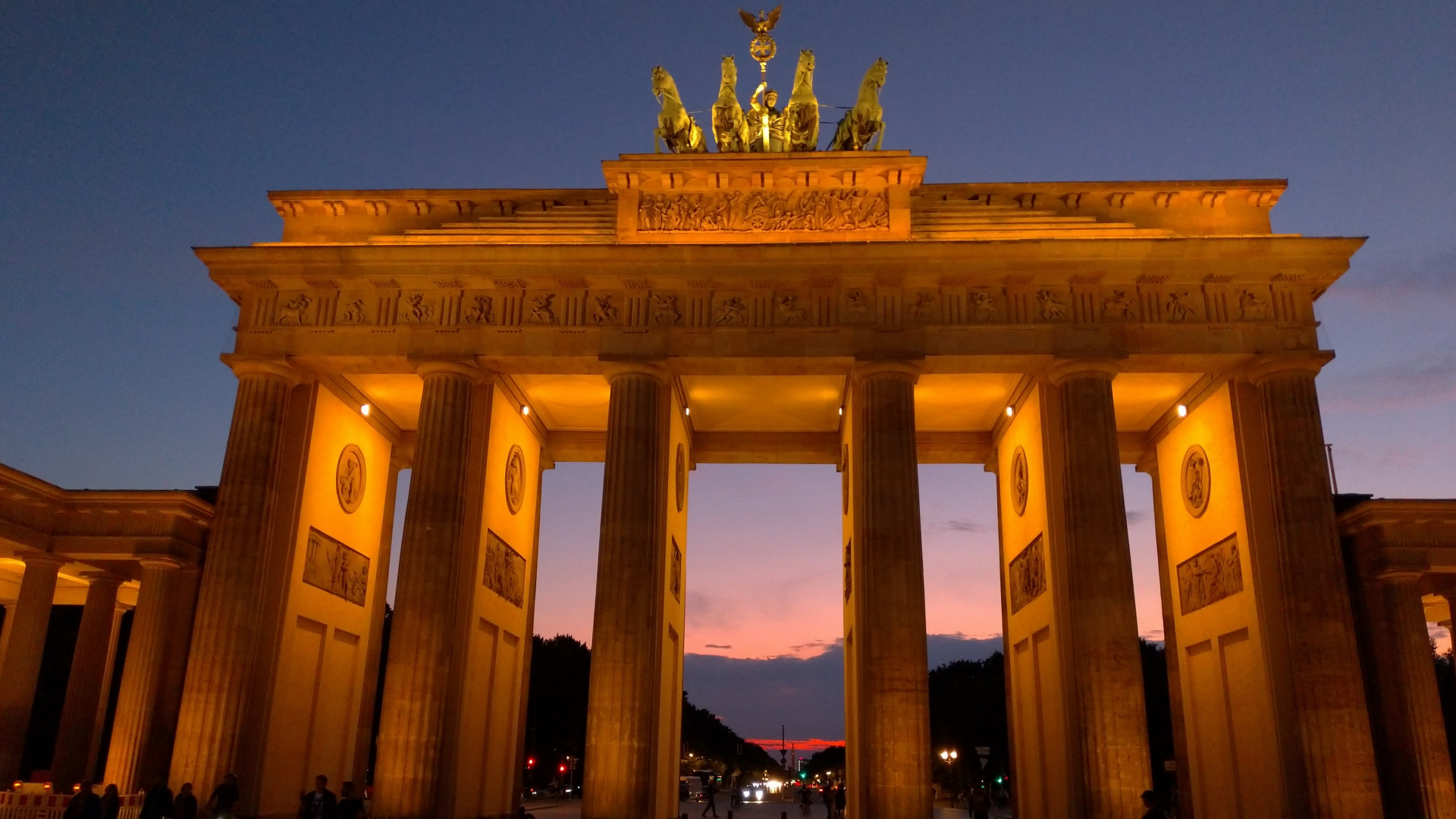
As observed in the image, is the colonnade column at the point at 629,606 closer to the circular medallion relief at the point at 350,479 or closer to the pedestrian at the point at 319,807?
the pedestrian at the point at 319,807

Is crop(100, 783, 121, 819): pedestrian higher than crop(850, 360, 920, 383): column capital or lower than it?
lower

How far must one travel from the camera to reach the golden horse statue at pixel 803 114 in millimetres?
25688

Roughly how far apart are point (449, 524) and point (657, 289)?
22.0 ft

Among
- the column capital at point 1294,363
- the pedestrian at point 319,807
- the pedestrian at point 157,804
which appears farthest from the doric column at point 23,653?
the column capital at point 1294,363

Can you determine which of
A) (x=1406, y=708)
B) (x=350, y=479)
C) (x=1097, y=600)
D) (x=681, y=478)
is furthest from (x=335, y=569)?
(x=1406, y=708)

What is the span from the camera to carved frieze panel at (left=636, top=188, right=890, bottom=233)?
79.9 feet

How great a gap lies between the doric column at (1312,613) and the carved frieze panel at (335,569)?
20.5 m

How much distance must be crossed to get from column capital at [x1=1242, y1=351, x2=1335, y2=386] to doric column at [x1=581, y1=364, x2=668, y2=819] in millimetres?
12654

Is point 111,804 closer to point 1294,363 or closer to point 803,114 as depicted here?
point 803,114

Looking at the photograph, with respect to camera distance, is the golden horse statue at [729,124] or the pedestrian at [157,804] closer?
the pedestrian at [157,804]

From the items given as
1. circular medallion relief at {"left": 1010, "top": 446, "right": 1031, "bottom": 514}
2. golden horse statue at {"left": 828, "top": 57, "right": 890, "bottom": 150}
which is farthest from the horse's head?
circular medallion relief at {"left": 1010, "top": 446, "right": 1031, "bottom": 514}

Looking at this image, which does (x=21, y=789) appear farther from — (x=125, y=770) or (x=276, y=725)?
(x=276, y=725)

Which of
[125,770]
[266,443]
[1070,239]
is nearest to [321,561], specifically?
[266,443]

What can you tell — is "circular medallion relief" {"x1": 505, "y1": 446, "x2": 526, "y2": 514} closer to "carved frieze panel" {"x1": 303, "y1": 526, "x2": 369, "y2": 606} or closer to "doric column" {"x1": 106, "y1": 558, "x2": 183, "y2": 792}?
"carved frieze panel" {"x1": 303, "y1": 526, "x2": 369, "y2": 606}
